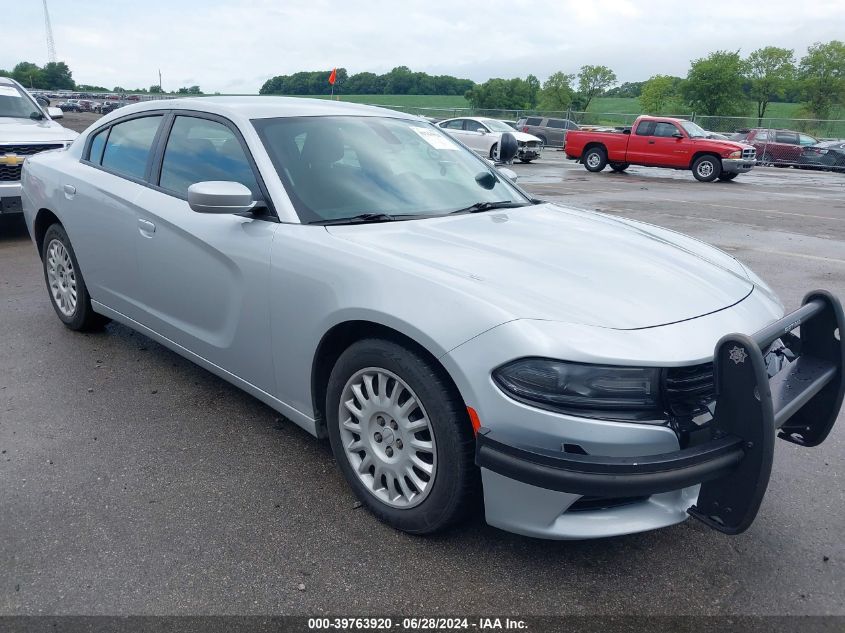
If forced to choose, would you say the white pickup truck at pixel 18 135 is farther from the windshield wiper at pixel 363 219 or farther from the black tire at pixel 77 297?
the windshield wiper at pixel 363 219

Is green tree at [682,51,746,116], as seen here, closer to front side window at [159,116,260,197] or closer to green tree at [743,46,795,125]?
green tree at [743,46,795,125]

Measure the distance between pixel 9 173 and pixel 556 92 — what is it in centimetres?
8390

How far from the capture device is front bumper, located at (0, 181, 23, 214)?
777cm

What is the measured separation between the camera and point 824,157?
27344 millimetres

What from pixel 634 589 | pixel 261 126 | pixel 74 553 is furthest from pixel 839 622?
pixel 261 126

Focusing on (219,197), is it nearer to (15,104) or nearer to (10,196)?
(10,196)

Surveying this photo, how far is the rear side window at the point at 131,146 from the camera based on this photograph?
3.98 m

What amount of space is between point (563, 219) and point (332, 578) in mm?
1998

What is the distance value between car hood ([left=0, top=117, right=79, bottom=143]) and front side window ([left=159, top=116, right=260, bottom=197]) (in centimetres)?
556

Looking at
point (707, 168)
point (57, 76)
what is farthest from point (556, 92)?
point (57, 76)

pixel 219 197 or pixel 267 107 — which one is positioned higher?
pixel 267 107

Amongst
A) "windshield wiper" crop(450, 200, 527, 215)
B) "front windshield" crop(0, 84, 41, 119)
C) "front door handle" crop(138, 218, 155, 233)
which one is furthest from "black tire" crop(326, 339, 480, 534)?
"front windshield" crop(0, 84, 41, 119)

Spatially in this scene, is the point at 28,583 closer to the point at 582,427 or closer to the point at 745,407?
the point at 582,427

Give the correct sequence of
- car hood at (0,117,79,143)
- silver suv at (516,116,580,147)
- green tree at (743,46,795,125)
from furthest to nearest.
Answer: green tree at (743,46,795,125) < silver suv at (516,116,580,147) < car hood at (0,117,79,143)
